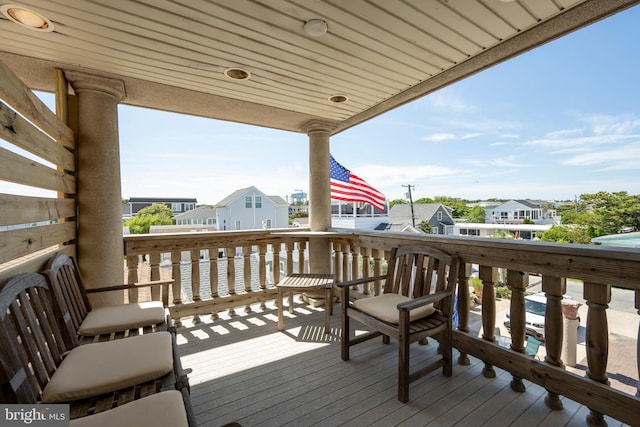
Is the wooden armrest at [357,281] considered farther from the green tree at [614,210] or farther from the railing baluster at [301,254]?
the green tree at [614,210]

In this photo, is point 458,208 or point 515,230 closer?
point 515,230

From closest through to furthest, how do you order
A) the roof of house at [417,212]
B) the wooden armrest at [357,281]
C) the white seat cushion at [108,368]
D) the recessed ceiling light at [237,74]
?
the white seat cushion at [108,368] → the wooden armrest at [357,281] → the recessed ceiling light at [237,74] → the roof of house at [417,212]

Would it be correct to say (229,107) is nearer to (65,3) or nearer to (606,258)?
(65,3)

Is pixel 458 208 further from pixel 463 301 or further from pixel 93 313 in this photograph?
pixel 93 313

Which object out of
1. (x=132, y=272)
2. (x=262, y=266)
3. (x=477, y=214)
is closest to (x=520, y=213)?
(x=477, y=214)

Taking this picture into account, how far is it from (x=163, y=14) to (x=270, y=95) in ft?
4.20

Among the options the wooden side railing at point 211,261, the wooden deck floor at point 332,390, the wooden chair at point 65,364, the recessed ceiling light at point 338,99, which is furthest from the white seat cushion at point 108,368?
the recessed ceiling light at point 338,99

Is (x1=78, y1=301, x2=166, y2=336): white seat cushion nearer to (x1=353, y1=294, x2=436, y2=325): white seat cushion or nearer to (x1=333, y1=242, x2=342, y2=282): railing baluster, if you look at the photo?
(x1=353, y1=294, x2=436, y2=325): white seat cushion

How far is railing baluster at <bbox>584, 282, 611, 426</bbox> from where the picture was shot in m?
1.44

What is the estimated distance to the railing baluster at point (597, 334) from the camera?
144 centimetres

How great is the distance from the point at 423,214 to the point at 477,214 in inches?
118

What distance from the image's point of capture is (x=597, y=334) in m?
1.45

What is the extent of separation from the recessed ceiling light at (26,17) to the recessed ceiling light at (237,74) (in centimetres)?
115

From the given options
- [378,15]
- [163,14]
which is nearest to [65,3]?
[163,14]
